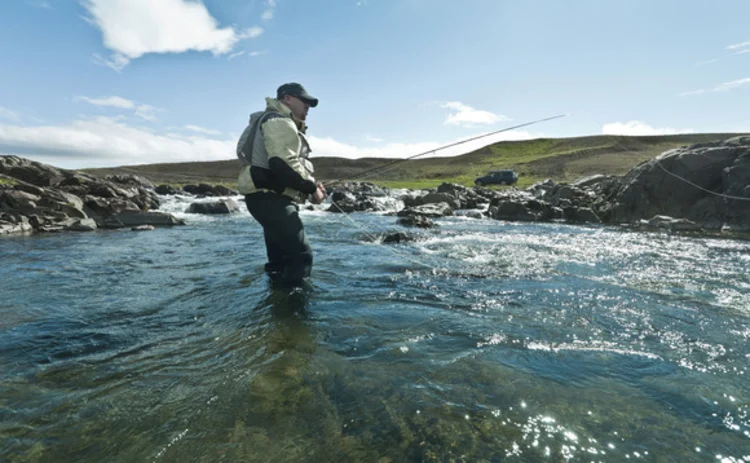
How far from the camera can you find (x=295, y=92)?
20.6 feet

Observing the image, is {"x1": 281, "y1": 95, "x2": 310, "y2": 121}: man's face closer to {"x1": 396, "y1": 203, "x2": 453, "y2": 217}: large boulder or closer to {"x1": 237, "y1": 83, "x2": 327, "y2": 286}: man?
{"x1": 237, "y1": 83, "x2": 327, "y2": 286}: man

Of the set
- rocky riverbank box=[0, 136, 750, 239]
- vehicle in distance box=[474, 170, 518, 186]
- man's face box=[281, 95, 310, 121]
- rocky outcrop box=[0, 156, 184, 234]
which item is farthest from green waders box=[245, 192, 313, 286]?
vehicle in distance box=[474, 170, 518, 186]

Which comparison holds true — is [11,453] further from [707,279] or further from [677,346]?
[707,279]

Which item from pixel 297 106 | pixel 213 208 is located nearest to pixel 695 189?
pixel 297 106

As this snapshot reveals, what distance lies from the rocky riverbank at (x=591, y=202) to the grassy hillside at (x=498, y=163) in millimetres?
41510

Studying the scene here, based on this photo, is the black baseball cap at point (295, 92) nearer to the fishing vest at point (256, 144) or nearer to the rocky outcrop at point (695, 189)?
the fishing vest at point (256, 144)

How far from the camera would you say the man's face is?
6.29 meters

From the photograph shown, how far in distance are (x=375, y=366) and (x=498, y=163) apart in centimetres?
10125

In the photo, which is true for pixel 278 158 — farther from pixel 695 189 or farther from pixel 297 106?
pixel 695 189

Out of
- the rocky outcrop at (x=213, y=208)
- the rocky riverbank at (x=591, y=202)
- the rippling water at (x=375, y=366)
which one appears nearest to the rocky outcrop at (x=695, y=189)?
the rocky riverbank at (x=591, y=202)

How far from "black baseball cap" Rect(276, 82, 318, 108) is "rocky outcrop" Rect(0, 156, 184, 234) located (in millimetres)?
15496

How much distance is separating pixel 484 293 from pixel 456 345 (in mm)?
2595

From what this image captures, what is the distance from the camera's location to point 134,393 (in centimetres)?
357

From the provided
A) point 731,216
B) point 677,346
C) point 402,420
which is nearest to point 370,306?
point 402,420
